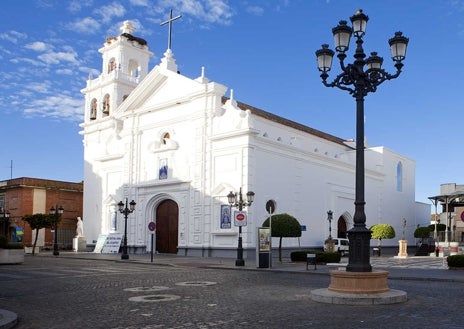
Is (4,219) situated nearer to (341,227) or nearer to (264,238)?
(341,227)

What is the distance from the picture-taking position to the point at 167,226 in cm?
3878

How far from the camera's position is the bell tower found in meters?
44.4

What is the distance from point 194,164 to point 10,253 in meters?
13.7

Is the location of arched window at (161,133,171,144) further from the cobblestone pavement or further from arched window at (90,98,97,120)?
the cobblestone pavement

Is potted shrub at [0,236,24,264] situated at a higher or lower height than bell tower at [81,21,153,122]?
lower

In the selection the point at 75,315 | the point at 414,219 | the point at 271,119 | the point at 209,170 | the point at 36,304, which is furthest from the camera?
the point at 414,219

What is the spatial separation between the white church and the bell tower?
0.32 feet

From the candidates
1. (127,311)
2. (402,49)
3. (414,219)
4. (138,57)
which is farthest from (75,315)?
(414,219)

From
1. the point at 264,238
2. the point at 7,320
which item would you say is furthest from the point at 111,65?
the point at 7,320

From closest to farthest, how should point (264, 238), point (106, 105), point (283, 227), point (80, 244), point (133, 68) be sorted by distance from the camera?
point (264, 238) < point (283, 227) < point (80, 244) < point (106, 105) < point (133, 68)

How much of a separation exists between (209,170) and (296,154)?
21.9ft

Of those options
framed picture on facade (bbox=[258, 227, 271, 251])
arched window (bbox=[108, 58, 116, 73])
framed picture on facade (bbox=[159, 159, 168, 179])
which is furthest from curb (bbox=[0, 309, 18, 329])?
arched window (bbox=[108, 58, 116, 73])

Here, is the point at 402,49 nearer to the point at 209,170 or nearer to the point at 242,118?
the point at 242,118

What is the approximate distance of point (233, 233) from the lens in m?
33.4
